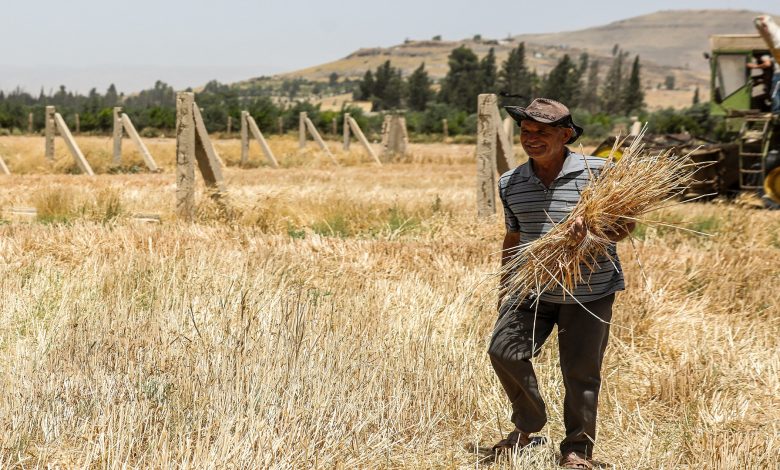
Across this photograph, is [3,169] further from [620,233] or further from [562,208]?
[620,233]

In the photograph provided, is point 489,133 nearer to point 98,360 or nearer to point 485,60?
point 98,360

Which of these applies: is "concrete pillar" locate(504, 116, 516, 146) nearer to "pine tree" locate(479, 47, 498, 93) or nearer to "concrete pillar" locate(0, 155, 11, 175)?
"concrete pillar" locate(0, 155, 11, 175)

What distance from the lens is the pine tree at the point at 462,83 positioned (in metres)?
73.7

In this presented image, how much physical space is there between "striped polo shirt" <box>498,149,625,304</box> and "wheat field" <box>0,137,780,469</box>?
74 centimetres

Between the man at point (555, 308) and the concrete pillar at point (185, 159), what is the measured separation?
712 centimetres

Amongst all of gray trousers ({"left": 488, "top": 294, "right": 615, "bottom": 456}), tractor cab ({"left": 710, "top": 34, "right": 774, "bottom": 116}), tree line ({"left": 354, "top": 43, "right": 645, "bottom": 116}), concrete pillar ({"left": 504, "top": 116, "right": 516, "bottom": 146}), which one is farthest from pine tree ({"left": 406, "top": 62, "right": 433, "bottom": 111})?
gray trousers ({"left": 488, "top": 294, "right": 615, "bottom": 456})

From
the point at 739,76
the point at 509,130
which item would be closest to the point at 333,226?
the point at 739,76

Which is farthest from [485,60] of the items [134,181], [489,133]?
[489,133]

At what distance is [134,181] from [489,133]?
845 cm

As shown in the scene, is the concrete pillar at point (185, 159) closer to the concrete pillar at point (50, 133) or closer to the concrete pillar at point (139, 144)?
the concrete pillar at point (139, 144)

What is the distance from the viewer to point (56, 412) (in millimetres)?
4223

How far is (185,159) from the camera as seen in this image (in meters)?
11.4

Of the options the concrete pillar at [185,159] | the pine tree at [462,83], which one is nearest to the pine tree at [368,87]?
the pine tree at [462,83]

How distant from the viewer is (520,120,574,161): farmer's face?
4.48 m
